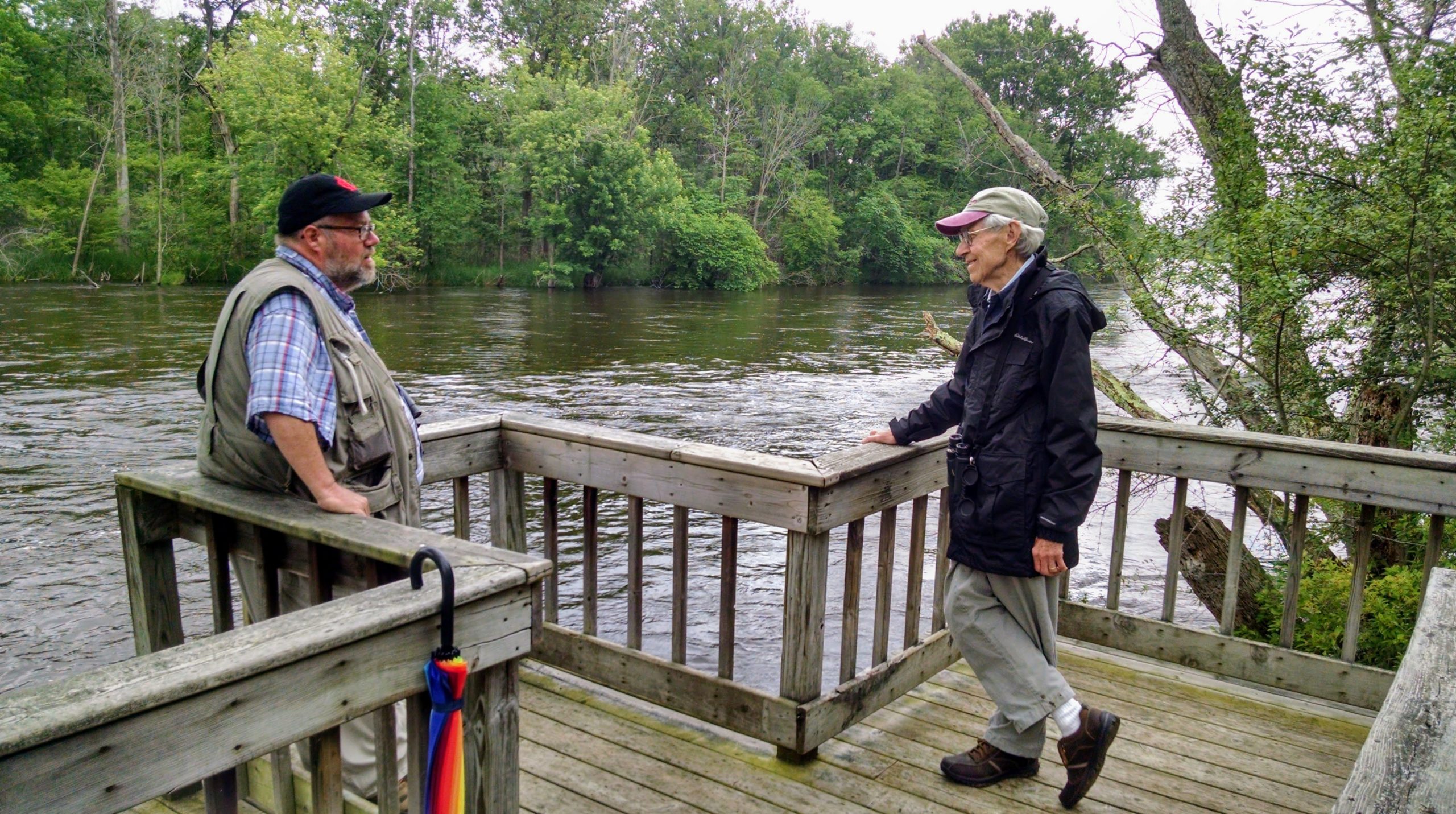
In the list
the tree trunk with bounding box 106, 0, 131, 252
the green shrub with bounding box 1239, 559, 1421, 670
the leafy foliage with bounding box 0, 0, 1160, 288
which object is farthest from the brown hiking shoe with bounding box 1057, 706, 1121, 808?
the tree trunk with bounding box 106, 0, 131, 252

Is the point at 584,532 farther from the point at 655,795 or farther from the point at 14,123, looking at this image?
the point at 14,123

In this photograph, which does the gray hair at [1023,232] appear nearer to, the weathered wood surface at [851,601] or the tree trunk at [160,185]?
the weathered wood surface at [851,601]

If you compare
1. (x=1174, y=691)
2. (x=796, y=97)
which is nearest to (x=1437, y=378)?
(x=1174, y=691)

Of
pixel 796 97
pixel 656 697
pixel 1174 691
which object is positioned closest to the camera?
pixel 656 697

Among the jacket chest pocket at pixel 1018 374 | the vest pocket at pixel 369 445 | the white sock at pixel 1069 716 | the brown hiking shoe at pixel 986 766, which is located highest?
the jacket chest pocket at pixel 1018 374

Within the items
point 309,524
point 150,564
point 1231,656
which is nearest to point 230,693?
point 309,524

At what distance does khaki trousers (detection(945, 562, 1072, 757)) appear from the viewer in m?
3.11

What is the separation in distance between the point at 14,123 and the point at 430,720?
42.9 meters

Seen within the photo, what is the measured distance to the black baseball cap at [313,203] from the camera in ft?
9.16

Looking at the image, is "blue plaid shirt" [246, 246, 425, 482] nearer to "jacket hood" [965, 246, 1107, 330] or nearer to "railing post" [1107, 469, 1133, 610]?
"jacket hood" [965, 246, 1107, 330]

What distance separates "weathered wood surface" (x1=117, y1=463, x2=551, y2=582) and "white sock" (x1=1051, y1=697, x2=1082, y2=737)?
66.0 inches

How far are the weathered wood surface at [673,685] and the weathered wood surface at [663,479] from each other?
542 millimetres

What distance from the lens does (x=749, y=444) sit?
12859 mm

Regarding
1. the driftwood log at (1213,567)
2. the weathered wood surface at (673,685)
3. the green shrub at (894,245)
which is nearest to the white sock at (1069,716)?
the weathered wood surface at (673,685)
